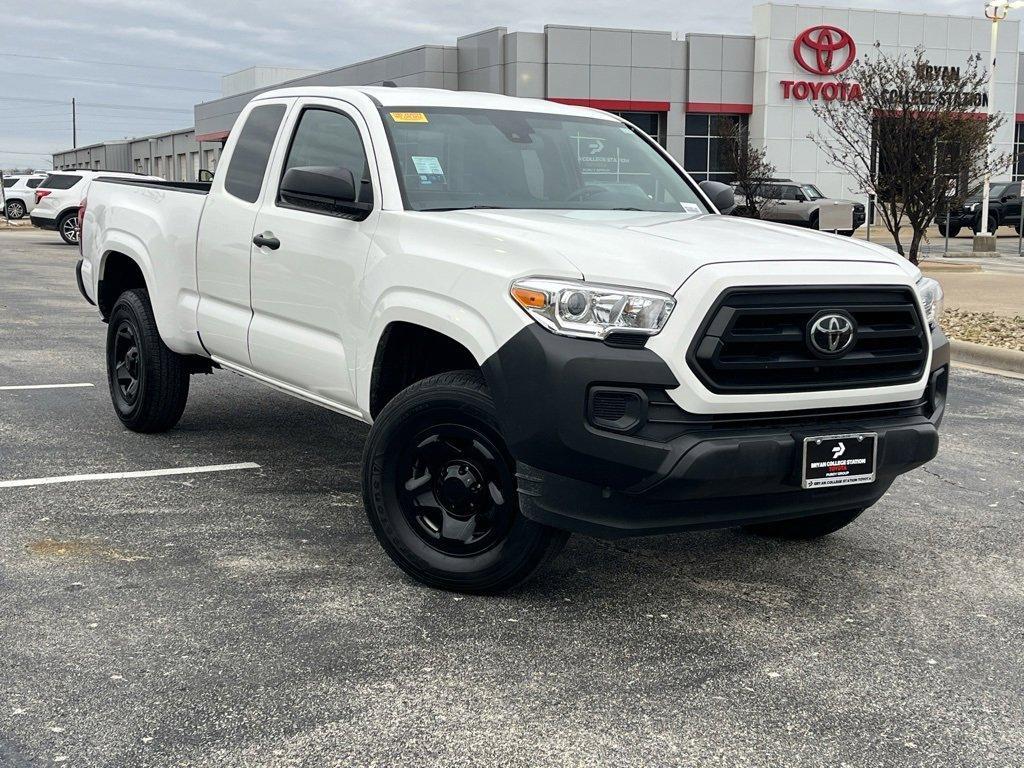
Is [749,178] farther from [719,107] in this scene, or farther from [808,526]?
[808,526]

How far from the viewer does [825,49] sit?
153ft

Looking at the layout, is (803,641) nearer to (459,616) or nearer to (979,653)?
(979,653)

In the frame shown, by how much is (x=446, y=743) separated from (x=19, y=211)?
4890 cm

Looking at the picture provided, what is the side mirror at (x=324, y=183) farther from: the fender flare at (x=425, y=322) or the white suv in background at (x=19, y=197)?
the white suv in background at (x=19, y=197)

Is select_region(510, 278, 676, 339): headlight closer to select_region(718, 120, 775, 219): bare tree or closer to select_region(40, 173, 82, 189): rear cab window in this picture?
select_region(718, 120, 775, 219): bare tree

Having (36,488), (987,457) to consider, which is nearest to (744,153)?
(987,457)

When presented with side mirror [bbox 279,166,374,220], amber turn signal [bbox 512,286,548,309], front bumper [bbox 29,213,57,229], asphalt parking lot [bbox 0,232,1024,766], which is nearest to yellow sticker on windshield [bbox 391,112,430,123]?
side mirror [bbox 279,166,374,220]

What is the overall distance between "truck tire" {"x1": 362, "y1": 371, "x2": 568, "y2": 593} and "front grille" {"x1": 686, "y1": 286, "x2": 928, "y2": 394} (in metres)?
0.82

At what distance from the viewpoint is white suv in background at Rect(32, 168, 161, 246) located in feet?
100

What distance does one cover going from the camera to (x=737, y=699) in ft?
12.1

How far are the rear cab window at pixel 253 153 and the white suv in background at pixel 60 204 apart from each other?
1020 inches

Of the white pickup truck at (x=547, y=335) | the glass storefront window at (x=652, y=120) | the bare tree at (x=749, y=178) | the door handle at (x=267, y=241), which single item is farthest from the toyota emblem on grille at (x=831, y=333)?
the glass storefront window at (x=652, y=120)

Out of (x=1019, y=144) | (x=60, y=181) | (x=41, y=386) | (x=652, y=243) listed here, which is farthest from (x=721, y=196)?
(x=1019, y=144)

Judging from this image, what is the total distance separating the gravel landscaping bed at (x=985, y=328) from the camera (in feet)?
39.4
